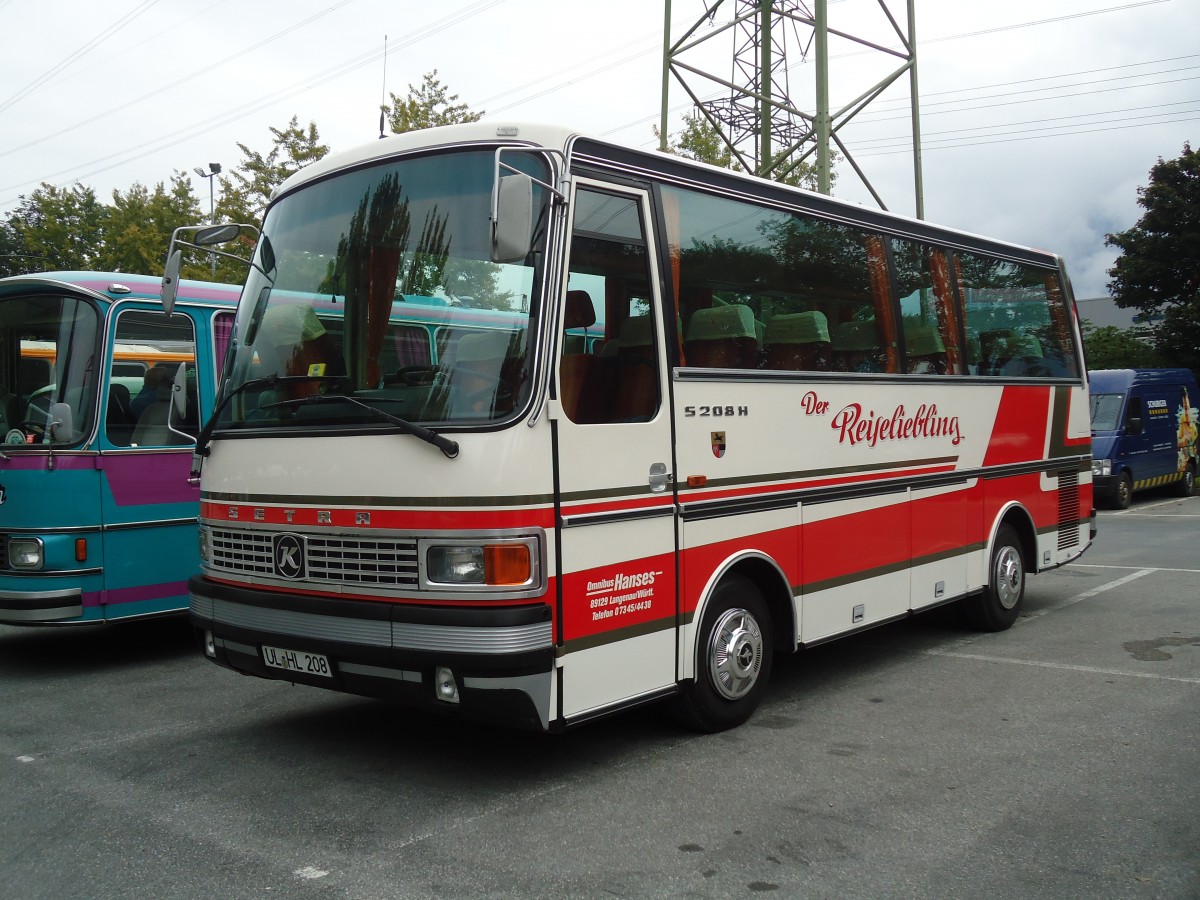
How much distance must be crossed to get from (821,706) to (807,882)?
2.80m

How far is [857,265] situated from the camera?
25.1ft

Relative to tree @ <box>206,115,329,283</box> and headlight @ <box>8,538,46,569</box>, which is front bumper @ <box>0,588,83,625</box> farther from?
tree @ <box>206,115,329,283</box>

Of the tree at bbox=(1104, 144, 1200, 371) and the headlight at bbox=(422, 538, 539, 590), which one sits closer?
the headlight at bbox=(422, 538, 539, 590)

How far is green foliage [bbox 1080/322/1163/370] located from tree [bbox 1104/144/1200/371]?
0.60 m

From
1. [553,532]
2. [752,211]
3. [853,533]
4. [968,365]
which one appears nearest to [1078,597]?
[968,365]

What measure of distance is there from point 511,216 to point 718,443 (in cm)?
192

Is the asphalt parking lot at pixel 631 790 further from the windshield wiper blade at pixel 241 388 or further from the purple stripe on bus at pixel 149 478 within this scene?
the windshield wiper blade at pixel 241 388

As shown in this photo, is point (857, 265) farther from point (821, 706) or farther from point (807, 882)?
point (807, 882)

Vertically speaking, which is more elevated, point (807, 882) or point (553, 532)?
point (553, 532)

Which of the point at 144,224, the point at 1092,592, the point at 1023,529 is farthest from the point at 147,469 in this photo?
the point at 144,224

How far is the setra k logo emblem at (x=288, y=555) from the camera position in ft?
17.7

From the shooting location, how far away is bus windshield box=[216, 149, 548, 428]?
4961 mm

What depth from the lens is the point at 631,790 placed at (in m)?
5.24

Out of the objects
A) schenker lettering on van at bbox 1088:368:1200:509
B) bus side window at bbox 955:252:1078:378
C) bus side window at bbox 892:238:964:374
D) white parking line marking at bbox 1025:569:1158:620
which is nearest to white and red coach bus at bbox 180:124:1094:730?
bus side window at bbox 892:238:964:374
